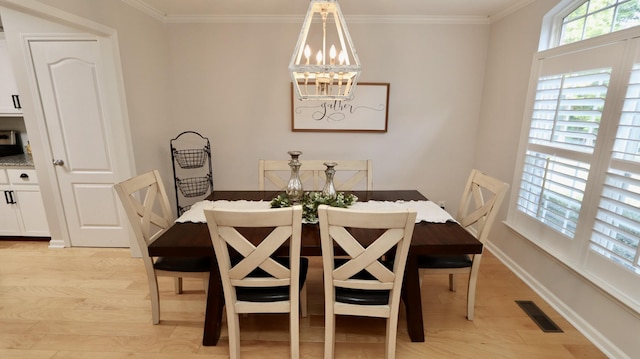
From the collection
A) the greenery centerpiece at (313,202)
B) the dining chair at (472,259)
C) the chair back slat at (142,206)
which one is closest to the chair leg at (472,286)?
the dining chair at (472,259)

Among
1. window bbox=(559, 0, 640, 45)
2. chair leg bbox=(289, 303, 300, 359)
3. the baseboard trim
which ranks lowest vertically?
the baseboard trim

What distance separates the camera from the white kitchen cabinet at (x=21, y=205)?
3.00 meters

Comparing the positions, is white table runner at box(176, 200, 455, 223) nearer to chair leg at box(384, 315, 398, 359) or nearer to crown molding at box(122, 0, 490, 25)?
chair leg at box(384, 315, 398, 359)

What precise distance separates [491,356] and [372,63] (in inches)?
108

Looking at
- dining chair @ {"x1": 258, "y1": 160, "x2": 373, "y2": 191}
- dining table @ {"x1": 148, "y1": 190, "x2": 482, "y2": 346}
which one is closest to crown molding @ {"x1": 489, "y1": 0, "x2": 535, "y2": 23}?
dining chair @ {"x1": 258, "y1": 160, "x2": 373, "y2": 191}

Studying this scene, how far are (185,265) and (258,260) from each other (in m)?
0.72

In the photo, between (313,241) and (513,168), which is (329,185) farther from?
(513,168)

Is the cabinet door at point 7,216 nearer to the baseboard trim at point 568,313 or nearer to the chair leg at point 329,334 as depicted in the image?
the chair leg at point 329,334

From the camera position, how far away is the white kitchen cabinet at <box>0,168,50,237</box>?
9.85 ft

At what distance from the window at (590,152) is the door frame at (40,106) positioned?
137 inches

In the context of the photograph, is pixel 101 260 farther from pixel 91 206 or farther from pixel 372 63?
pixel 372 63

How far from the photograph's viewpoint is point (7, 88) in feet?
9.77

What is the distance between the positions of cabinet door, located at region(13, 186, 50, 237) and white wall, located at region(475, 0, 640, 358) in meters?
4.75

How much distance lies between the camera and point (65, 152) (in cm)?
280
